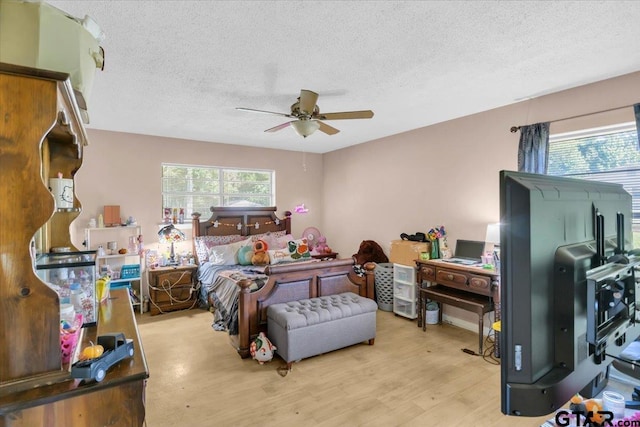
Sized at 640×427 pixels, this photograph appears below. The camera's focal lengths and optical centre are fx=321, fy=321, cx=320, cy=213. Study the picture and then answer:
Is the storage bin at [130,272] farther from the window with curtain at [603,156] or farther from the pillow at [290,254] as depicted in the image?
the window with curtain at [603,156]

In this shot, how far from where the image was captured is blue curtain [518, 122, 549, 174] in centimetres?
308

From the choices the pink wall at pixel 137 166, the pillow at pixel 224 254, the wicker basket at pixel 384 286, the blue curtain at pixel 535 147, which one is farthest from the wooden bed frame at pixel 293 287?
the pink wall at pixel 137 166

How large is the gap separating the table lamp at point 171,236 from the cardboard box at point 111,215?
567 mm

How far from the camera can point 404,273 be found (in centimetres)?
423

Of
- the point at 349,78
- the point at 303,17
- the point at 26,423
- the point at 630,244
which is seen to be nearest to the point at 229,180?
the point at 349,78

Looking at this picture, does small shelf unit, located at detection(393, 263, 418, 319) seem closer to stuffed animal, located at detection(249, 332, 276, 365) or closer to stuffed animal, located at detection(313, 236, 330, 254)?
stuffed animal, located at detection(313, 236, 330, 254)

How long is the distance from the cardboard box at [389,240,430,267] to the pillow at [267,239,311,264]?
1283mm

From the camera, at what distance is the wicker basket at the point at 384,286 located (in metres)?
4.48

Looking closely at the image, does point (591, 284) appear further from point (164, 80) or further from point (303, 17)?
point (164, 80)

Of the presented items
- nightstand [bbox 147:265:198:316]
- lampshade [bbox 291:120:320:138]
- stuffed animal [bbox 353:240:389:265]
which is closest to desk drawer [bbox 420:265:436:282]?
stuffed animal [bbox 353:240:389:265]

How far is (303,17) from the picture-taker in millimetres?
1796

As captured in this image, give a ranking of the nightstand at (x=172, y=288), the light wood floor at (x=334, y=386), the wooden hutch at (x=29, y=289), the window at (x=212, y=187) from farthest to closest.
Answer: the window at (x=212, y=187)
the nightstand at (x=172, y=288)
the light wood floor at (x=334, y=386)
the wooden hutch at (x=29, y=289)

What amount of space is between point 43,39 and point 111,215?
387cm

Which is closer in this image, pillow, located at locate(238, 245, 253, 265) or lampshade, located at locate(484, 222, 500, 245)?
lampshade, located at locate(484, 222, 500, 245)
